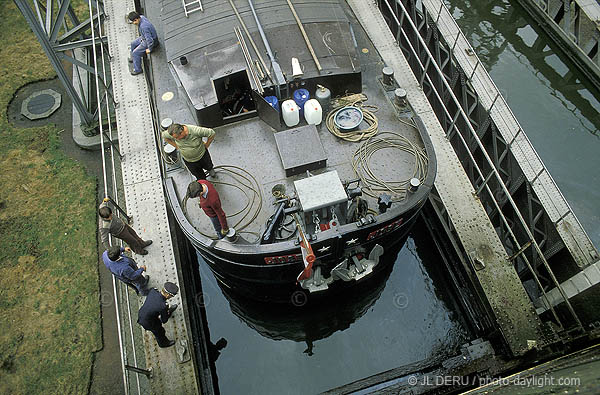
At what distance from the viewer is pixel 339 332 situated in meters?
8.97

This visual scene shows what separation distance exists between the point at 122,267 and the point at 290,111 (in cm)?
395

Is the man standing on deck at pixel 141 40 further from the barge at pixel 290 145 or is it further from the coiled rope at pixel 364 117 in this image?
the coiled rope at pixel 364 117

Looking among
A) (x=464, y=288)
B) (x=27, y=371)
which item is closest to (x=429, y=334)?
(x=464, y=288)

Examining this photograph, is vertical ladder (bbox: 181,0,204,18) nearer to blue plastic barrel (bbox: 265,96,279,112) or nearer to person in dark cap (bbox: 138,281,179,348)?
blue plastic barrel (bbox: 265,96,279,112)

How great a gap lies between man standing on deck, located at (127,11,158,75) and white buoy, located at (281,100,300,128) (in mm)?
3937

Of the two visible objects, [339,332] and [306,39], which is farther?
[339,332]

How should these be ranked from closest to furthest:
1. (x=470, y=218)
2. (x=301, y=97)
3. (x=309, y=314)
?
(x=301, y=97)
(x=470, y=218)
(x=309, y=314)

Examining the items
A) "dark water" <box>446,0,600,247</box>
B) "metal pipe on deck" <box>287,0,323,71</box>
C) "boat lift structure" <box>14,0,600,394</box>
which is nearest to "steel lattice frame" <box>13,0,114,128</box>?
"boat lift structure" <box>14,0,600,394</box>

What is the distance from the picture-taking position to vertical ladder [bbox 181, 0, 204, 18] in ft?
31.2

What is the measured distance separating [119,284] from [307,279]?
4537 mm

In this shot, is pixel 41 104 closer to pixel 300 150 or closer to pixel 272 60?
pixel 272 60

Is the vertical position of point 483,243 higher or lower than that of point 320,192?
lower

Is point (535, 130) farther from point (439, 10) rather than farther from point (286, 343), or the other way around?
point (286, 343)

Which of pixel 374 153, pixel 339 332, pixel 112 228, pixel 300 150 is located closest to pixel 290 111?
pixel 300 150
